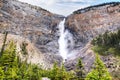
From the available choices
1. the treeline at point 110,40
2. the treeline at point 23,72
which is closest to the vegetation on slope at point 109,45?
the treeline at point 110,40

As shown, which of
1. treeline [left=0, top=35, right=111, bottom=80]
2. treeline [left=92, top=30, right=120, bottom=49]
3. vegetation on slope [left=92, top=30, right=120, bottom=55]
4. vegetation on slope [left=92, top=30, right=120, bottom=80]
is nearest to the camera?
treeline [left=0, top=35, right=111, bottom=80]

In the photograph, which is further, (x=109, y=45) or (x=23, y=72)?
(x=109, y=45)

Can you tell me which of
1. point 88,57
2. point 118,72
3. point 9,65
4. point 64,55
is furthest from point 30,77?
point 64,55

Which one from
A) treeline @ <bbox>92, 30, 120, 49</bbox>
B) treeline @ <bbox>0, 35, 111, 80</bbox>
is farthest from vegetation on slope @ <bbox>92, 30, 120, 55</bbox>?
treeline @ <bbox>0, 35, 111, 80</bbox>

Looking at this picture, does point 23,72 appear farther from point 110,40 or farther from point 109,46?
point 110,40

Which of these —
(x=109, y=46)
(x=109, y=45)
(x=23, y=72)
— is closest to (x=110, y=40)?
(x=109, y=45)

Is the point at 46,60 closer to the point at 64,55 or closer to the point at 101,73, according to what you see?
the point at 64,55

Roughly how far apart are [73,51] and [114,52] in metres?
45.2

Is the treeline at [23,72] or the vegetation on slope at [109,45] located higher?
the vegetation on slope at [109,45]

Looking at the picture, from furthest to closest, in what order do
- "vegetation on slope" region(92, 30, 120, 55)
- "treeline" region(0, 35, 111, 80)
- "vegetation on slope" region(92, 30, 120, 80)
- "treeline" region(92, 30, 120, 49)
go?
"treeline" region(92, 30, 120, 49), "vegetation on slope" region(92, 30, 120, 55), "vegetation on slope" region(92, 30, 120, 80), "treeline" region(0, 35, 111, 80)

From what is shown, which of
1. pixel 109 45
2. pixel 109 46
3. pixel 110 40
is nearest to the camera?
pixel 109 46

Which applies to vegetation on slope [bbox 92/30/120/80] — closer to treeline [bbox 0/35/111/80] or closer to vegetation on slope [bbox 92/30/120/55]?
vegetation on slope [bbox 92/30/120/55]

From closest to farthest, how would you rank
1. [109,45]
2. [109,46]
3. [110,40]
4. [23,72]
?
[23,72], [109,46], [109,45], [110,40]

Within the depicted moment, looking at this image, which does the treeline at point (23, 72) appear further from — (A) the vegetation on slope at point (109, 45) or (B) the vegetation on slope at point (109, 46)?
(A) the vegetation on slope at point (109, 45)
